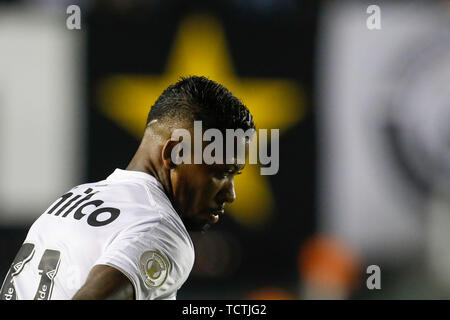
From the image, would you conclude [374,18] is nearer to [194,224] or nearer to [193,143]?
[194,224]

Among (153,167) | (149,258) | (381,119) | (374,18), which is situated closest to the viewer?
(149,258)

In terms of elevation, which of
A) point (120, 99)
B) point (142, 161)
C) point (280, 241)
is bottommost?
point (280, 241)

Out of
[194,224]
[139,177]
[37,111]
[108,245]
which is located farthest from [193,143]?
[37,111]

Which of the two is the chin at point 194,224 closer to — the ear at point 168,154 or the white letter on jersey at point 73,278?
the ear at point 168,154

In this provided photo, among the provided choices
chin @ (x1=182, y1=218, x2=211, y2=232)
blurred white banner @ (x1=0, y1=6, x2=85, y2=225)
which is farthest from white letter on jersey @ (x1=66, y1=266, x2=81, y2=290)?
blurred white banner @ (x1=0, y1=6, x2=85, y2=225)

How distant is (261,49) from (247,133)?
5.47m

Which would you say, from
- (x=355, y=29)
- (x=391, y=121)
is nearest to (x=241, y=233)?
(x=391, y=121)

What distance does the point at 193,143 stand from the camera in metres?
2.48

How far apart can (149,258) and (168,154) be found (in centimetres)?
57

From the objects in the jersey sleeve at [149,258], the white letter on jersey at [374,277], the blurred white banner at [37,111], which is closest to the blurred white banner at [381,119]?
the white letter on jersey at [374,277]

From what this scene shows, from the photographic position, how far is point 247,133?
8.46 feet

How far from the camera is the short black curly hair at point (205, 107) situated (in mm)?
2520

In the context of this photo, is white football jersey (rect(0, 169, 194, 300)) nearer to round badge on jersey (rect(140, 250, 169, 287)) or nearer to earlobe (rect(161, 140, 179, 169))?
round badge on jersey (rect(140, 250, 169, 287))
